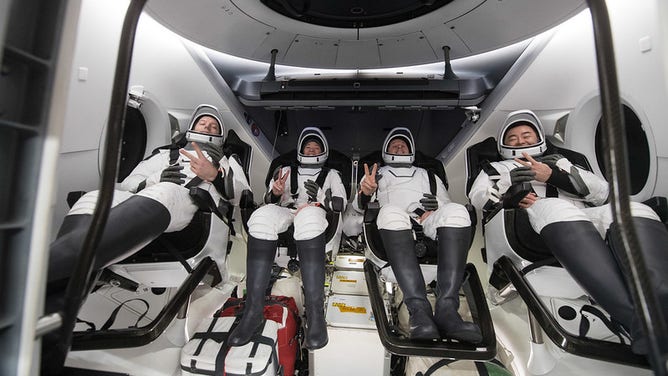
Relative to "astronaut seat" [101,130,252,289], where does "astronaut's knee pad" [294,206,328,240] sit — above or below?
above

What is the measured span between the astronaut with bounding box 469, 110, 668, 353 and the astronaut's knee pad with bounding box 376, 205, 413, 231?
0.58 metres

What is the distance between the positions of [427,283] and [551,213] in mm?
835

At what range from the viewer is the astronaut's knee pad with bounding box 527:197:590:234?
53.4 inches

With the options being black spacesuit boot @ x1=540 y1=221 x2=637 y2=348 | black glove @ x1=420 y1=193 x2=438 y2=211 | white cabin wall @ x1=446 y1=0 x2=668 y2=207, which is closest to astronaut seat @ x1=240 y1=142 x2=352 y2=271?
black glove @ x1=420 y1=193 x2=438 y2=211

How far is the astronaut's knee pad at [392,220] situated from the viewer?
1.64 m

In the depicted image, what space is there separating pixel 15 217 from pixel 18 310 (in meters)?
0.19

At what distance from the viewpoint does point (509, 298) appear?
1787mm

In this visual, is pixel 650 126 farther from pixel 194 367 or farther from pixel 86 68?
pixel 86 68

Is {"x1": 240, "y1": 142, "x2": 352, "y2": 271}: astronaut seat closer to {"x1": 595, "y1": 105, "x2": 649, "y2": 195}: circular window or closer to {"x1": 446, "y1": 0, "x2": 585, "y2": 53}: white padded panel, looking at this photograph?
{"x1": 446, "y1": 0, "x2": 585, "y2": 53}: white padded panel

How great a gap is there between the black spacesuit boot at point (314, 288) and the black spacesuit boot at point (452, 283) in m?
0.61

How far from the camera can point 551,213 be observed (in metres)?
1.41

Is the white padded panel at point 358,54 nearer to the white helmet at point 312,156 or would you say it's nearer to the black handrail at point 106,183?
the white helmet at point 312,156

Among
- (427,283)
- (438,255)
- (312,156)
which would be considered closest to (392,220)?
(438,255)

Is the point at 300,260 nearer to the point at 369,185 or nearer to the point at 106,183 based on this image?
the point at 369,185
